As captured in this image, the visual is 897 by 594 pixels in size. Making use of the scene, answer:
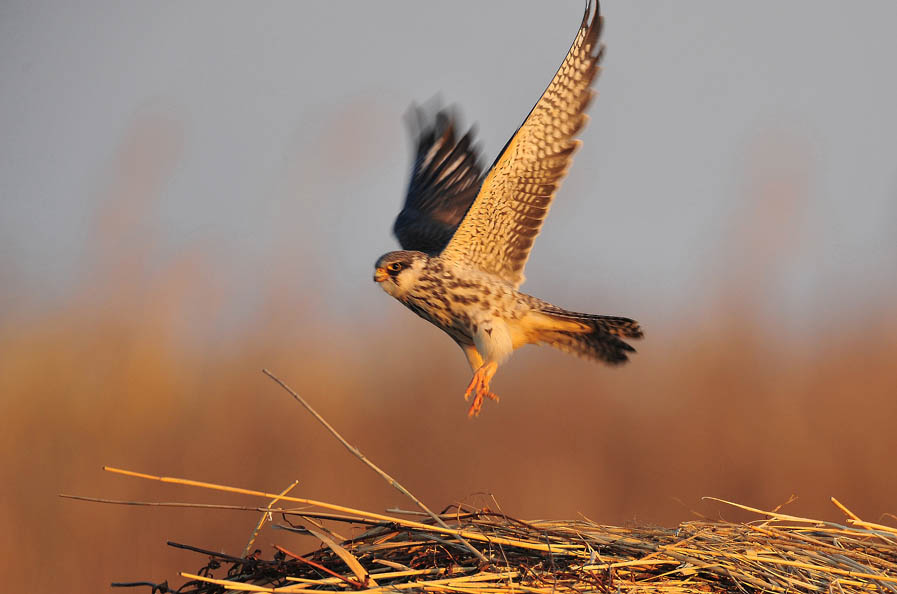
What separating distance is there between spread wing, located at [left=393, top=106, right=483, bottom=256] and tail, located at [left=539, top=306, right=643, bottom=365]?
1.34 m

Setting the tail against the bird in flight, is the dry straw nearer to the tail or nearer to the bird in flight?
the bird in flight

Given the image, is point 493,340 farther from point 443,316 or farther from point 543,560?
point 543,560

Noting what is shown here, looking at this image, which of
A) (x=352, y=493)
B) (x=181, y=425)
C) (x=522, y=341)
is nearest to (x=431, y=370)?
(x=352, y=493)

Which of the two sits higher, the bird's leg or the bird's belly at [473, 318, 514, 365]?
the bird's belly at [473, 318, 514, 365]

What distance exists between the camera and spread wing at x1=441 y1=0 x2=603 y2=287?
15.0 feet

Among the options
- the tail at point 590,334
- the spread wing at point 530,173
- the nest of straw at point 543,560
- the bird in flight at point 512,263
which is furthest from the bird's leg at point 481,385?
the nest of straw at point 543,560

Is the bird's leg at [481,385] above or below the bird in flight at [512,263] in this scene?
below

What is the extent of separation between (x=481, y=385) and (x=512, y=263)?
0.85 m

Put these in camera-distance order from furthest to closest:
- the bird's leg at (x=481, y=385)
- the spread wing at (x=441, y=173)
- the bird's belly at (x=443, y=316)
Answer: the spread wing at (x=441, y=173) → the bird's belly at (x=443, y=316) → the bird's leg at (x=481, y=385)

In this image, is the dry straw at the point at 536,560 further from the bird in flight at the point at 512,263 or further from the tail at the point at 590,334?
the tail at the point at 590,334

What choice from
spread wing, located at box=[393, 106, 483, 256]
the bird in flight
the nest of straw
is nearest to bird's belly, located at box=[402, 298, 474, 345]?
the bird in flight

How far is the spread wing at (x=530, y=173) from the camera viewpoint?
4.58 meters

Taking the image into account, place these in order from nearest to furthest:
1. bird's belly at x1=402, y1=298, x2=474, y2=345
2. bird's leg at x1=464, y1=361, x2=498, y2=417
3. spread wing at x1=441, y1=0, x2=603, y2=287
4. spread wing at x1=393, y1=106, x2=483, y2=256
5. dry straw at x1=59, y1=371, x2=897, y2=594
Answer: dry straw at x1=59, y1=371, x2=897, y2=594
bird's leg at x1=464, y1=361, x2=498, y2=417
spread wing at x1=441, y1=0, x2=603, y2=287
bird's belly at x1=402, y1=298, x2=474, y2=345
spread wing at x1=393, y1=106, x2=483, y2=256

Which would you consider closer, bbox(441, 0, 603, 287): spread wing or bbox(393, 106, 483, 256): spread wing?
bbox(441, 0, 603, 287): spread wing
